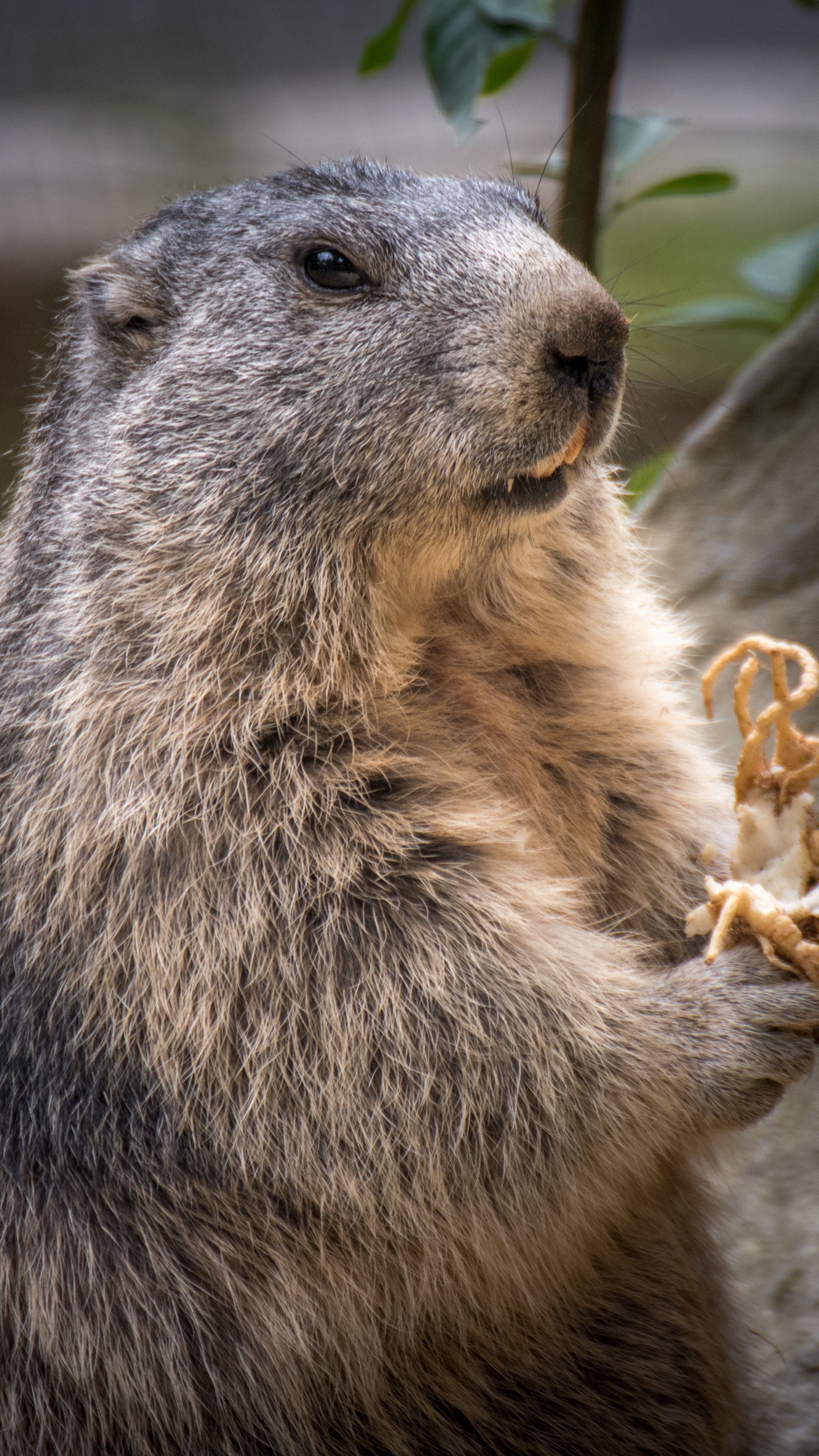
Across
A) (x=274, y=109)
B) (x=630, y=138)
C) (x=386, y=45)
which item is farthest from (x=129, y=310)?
(x=274, y=109)

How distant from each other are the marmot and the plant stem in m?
1.62

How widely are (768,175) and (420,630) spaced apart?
819 cm

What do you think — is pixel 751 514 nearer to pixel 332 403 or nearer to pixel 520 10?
pixel 520 10

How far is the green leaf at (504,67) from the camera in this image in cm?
437

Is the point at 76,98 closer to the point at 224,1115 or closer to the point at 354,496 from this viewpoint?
the point at 354,496

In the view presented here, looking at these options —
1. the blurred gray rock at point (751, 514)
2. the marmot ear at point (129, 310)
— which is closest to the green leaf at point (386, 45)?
the blurred gray rock at point (751, 514)

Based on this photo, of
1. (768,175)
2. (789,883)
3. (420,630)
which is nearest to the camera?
(789,883)

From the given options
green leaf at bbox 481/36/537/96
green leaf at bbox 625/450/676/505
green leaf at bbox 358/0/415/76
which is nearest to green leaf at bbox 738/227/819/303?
green leaf at bbox 625/450/676/505

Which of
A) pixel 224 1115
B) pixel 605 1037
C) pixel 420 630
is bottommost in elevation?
pixel 224 1115

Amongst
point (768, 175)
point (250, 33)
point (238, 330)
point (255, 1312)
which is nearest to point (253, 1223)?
point (255, 1312)

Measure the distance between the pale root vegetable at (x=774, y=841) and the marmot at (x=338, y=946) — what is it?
73 mm

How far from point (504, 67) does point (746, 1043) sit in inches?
133

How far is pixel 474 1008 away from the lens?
89.4 inches

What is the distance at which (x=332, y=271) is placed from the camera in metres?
2.55
